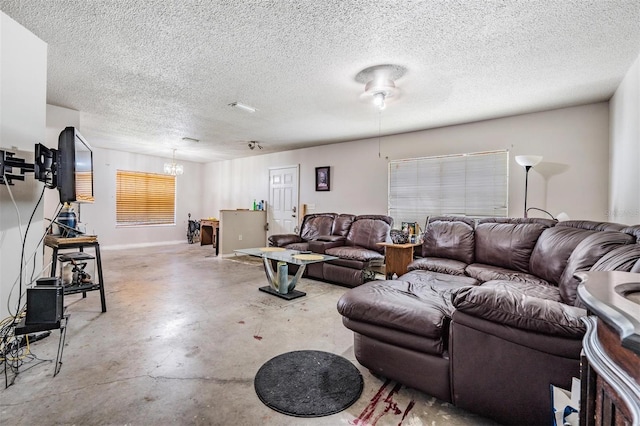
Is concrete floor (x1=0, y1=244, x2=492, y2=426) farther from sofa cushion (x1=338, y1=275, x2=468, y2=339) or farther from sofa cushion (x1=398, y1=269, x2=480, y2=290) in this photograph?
sofa cushion (x1=398, y1=269, x2=480, y2=290)

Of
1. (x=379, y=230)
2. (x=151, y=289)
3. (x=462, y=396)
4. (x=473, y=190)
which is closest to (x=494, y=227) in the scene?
(x=473, y=190)

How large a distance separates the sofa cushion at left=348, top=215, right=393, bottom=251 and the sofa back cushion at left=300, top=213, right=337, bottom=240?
50 cm

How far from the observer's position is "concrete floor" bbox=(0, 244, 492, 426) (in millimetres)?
1545

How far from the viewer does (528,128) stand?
385 centimetres

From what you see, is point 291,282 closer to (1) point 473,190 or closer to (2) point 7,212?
(2) point 7,212

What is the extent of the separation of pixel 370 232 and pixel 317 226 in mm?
1124

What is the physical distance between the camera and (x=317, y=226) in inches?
209

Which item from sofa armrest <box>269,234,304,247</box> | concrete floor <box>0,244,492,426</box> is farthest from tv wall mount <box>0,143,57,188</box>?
sofa armrest <box>269,234,304,247</box>

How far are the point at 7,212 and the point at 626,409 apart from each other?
10.6 ft

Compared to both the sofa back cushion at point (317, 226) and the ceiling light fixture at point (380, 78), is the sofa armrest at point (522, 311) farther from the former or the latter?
the sofa back cushion at point (317, 226)

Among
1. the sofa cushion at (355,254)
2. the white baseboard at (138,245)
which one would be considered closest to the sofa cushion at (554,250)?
the sofa cushion at (355,254)

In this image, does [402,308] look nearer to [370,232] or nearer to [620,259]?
[620,259]

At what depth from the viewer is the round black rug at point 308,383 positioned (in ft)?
5.27

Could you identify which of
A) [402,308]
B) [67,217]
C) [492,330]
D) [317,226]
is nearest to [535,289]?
[492,330]
